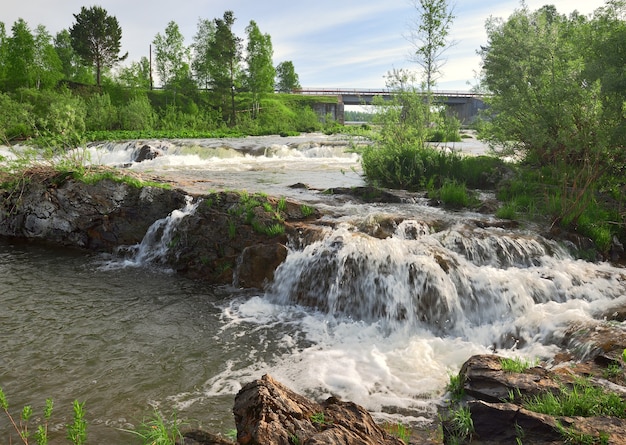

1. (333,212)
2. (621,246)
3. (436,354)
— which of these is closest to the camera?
(436,354)

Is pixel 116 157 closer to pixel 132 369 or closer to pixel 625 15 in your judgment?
pixel 132 369

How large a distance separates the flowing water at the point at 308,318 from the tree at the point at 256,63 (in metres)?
44.6

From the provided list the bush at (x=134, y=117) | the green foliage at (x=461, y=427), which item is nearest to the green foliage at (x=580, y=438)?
the green foliage at (x=461, y=427)

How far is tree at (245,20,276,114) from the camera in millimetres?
51656

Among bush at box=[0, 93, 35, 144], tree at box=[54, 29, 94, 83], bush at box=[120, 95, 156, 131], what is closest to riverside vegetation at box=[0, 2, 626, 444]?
bush at box=[0, 93, 35, 144]

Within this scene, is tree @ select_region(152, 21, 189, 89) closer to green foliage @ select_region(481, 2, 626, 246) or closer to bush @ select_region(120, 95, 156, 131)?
bush @ select_region(120, 95, 156, 131)

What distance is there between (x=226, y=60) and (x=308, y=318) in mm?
49070

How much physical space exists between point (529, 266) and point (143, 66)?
66.4 metres

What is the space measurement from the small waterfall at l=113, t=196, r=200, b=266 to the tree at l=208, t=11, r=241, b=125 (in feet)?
144

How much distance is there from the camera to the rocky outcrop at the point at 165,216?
907cm

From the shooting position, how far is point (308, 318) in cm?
749

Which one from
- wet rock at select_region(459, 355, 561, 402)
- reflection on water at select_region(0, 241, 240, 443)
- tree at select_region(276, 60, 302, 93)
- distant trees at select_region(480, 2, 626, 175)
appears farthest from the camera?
tree at select_region(276, 60, 302, 93)

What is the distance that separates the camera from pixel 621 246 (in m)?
9.14

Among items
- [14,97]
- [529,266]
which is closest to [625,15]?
[529,266]
